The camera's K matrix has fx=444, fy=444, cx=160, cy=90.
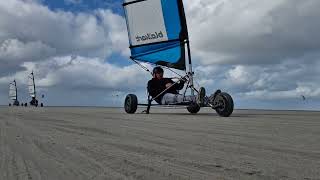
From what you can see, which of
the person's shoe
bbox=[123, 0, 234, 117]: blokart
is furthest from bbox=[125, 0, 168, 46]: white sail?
the person's shoe


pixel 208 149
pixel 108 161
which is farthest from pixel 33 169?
pixel 208 149

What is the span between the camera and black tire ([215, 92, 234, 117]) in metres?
13.2

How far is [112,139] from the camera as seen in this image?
652cm

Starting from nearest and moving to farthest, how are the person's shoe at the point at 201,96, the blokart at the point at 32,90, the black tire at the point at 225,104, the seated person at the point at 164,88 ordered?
1. the black tire at the point at 225,104
2. the person's shoe at the point at 201,96
3. the seated person at the point at 164,88
4. the blokart at the point at 32,90

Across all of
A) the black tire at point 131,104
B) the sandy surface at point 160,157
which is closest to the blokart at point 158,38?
the black tire at point 131,104

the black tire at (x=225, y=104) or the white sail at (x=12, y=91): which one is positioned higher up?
the white sail at (x=12, y=91)

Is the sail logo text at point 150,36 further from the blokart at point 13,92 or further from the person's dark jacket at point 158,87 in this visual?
the blokart at point 13,92

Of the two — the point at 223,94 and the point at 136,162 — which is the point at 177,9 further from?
the point at 136,162

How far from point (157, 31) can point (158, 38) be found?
1.00 feet

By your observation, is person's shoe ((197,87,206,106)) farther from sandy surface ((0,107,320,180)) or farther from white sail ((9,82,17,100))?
white sail ((9,82,17,100))

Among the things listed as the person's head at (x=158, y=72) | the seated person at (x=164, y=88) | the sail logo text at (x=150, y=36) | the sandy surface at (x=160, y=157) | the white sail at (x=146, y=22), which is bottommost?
the sandy surface at (x=160, y=157)

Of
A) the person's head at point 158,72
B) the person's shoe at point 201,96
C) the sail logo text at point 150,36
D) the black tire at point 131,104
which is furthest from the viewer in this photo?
the sail logo text at point 150,36

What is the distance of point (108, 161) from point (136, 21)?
50.6 ft

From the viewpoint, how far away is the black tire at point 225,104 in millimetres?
13242
